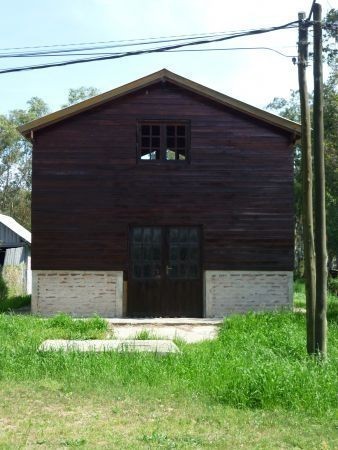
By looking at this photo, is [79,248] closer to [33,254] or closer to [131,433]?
[33,254]

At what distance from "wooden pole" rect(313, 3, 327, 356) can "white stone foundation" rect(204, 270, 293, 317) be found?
7474mm

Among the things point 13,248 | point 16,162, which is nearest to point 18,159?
point 16,162

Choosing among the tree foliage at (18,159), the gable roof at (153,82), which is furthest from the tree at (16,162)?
the gable roof at (153,82)

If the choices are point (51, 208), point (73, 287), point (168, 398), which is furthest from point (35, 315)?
point (168, 398)

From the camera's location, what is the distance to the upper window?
16734 millimetres

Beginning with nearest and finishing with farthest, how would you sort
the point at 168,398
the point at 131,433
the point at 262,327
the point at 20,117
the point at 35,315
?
the point at 131,433 → the point at 168,398 → the point at 262,327 → the point at 35,315 → the point at 20,117

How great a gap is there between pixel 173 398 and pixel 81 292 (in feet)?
31.2

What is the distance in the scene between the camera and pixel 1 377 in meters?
8.22

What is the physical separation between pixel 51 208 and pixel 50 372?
28.4 feet

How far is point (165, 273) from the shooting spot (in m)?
16.5

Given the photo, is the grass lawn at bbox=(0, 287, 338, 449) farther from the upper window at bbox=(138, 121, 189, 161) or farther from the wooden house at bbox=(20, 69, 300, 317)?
the upper window at bbox=(138, 121, 189, 161)

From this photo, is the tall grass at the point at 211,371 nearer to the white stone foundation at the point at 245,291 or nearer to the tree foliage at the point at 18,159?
the white stone foundation at the point at 245,291

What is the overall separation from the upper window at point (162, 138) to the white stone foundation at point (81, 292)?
3579mm

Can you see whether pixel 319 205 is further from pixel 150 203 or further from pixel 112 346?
pixel 150 203
